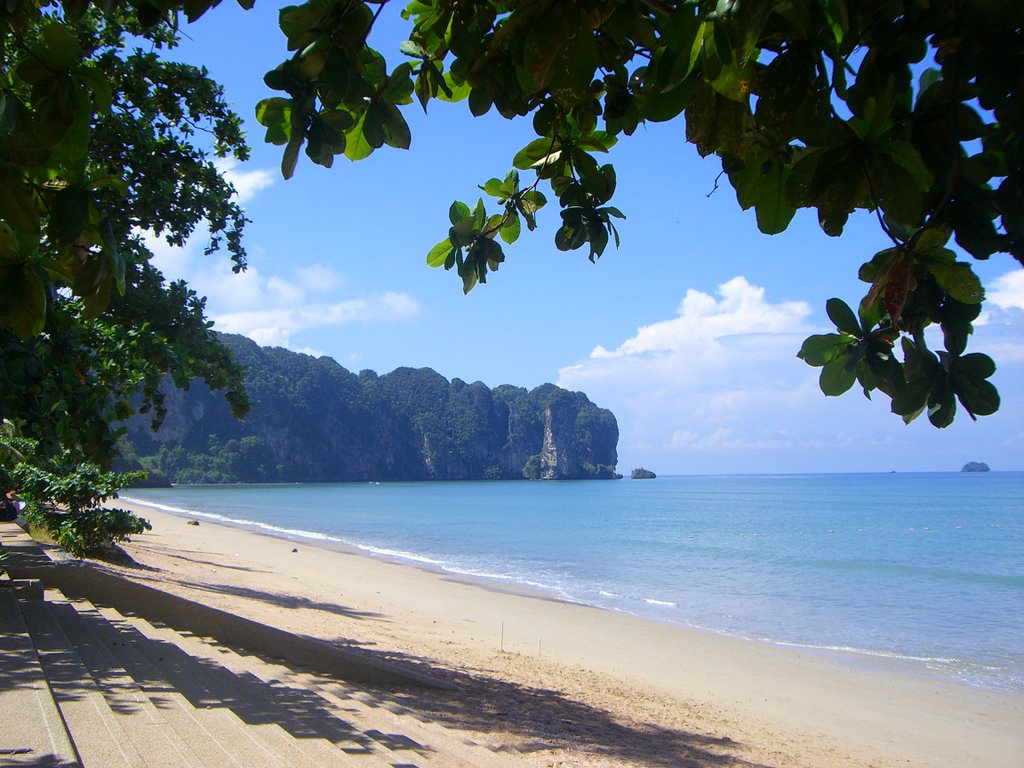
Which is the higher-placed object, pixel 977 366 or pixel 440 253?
pixel 440 253

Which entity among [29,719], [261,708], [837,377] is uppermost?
[837,377]

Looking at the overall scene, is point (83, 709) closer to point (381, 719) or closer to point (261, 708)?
point (261, 708)

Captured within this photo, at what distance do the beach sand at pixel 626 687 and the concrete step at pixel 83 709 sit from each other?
222 cm

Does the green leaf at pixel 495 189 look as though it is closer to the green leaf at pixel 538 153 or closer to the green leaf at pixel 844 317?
the green leaf at pixel 538 153

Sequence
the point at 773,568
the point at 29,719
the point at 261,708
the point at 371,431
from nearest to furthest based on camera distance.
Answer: the point at 29,719, the point at 261,708, the point at 773,568, the point at 371,431

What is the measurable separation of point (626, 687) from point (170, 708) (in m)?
6.06

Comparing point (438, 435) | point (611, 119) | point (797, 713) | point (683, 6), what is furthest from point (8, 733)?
point (438, 435)

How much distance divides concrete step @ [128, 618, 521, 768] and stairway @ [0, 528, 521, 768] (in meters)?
0.01

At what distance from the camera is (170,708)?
3473mm

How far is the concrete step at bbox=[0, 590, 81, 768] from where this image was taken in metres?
2.46

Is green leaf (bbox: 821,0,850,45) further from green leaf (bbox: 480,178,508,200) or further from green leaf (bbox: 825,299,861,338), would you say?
green leaf (bbox: 480,178,508,200)

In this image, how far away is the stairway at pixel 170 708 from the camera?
2.80 meters

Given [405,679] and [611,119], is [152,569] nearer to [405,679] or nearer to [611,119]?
[405,679]

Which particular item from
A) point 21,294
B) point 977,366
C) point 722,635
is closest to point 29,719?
point 21,294
